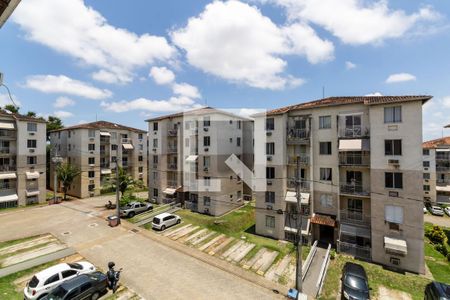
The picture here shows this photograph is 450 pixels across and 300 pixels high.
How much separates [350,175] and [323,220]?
18.4ft

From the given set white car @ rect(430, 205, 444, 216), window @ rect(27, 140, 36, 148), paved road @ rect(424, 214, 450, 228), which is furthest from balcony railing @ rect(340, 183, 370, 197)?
window @ rect(27, 140, 36, 148)

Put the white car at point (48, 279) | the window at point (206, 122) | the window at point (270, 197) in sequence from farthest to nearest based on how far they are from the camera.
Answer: the window at point (206, 122) → the window at point (270, 197) → the white car at point (48, 279)

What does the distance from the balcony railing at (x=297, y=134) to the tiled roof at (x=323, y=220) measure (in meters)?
8.78

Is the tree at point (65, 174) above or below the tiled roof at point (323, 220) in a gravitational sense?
above

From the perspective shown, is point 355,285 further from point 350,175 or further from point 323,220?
point 350,175

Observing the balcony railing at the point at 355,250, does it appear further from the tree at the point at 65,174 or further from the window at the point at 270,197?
the tree at the point at 65,174

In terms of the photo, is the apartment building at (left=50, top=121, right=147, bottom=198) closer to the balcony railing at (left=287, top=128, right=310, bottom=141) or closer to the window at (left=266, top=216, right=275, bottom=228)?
the window at (left=266, top=216, right=275, bottom=228)

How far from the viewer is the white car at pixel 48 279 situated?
517 inches

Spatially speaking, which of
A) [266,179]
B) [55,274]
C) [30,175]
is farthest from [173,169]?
[30,175]

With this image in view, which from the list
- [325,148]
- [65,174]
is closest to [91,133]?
[65,174]

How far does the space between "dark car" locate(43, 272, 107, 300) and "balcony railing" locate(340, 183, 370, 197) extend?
2273cm

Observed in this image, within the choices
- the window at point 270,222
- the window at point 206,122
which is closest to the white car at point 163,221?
the window at point 270,222

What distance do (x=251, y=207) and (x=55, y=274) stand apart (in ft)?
85.7

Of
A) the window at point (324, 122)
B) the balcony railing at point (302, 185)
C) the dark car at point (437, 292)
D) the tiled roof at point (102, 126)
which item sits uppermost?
the tiled roof at point (102, 126)
